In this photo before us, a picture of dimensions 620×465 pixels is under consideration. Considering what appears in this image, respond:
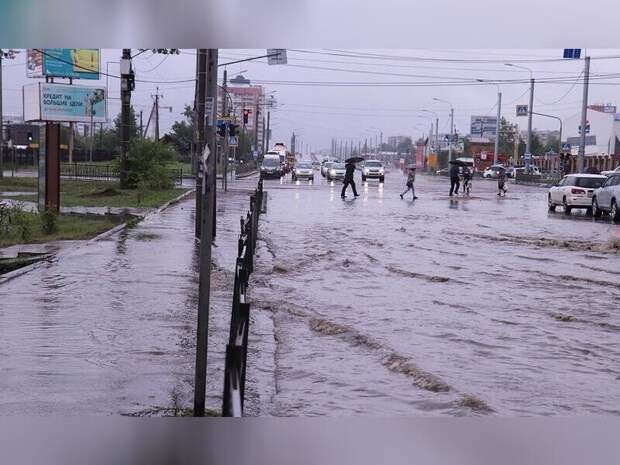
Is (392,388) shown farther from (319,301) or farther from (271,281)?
(271,281)

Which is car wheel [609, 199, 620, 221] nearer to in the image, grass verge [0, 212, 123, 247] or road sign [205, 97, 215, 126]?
grass verge [0, 212, 123, 247]

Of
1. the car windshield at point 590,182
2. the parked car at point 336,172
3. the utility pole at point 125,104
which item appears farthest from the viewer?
the parked car at point 336,172

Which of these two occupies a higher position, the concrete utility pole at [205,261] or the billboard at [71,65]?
the billboard at [71,65]

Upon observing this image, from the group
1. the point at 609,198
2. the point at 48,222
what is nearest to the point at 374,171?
the point at 609,198

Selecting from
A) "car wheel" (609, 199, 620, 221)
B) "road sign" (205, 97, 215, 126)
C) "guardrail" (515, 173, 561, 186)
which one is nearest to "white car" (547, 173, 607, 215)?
"car wheel" (609, 199, 620, 221)

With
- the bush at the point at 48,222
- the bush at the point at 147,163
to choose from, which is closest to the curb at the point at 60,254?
the bush at the point at 48,222

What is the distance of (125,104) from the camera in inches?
1508

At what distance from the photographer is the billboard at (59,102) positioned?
40.0m

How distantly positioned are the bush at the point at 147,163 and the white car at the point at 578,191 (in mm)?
16562

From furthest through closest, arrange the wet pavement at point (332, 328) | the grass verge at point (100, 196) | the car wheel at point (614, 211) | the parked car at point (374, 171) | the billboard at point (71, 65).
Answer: the parked car at point (374, 171) < the billboard at point (71, 65) < the grass verge at point (100, 196) < the car wheel at point (614, 211) < the wet pavement at point (332, 328)

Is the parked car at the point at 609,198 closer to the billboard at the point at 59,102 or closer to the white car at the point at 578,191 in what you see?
the white car at the point at 578,191

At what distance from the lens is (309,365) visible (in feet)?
30.2
